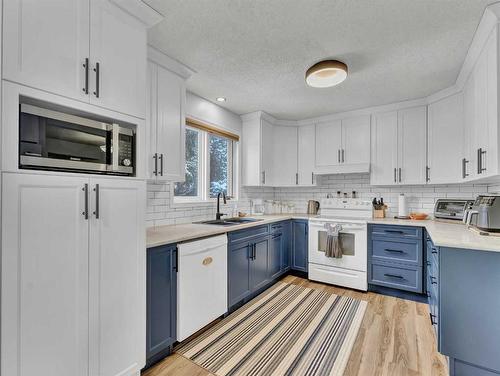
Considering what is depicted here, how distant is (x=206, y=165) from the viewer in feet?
11.1

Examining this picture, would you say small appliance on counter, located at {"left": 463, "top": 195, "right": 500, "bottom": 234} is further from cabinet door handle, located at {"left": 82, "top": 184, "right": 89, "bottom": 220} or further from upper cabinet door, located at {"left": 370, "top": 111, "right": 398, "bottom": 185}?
cabinet door handle, located at {"left": 82, "top": 184, "right": 89, "bottom": 220}

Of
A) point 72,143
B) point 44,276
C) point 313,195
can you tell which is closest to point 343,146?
point 313,195

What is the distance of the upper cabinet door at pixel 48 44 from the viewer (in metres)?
1.12

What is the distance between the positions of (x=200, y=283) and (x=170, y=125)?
1446mm

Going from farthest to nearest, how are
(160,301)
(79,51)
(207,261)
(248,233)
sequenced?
(248,233) → (207,261) → (160,301) → (79,51)

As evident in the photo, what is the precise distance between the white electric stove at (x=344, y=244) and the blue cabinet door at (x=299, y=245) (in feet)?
0.33

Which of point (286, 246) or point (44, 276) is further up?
point (44, 276)

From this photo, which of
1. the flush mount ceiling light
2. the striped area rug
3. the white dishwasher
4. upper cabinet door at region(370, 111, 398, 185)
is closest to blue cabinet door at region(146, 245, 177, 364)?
the white dishwasher

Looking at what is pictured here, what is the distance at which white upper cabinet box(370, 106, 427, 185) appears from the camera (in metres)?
3.30

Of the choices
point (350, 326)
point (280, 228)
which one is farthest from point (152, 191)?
point (350, 326)

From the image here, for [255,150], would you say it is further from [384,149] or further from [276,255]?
[384,149]

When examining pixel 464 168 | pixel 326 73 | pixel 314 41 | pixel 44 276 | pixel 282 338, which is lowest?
pixel 282 338

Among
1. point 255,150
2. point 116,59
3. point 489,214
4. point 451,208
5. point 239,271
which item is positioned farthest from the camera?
point 255,150

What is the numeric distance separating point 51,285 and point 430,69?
3444 mm
